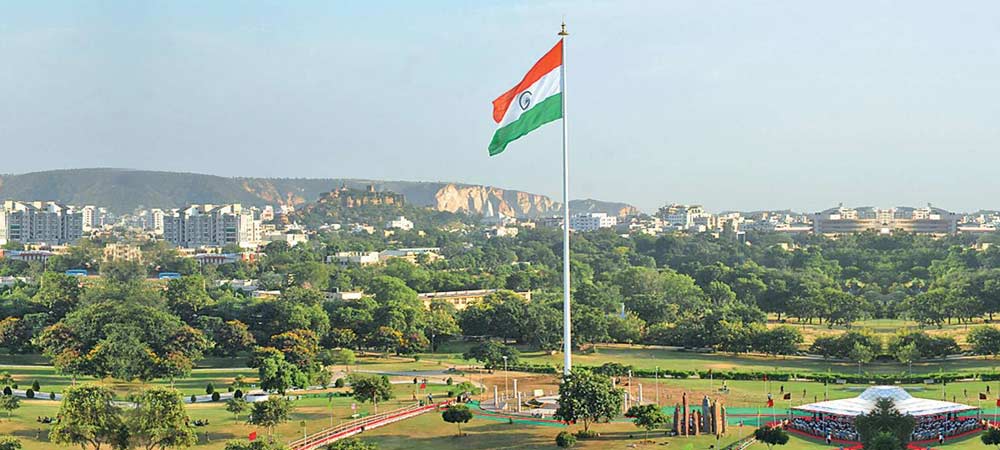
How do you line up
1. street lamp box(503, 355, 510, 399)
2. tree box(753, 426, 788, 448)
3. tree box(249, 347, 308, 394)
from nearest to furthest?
tree box(753, 426, 788, 448)
tree box(249, 347, 308, 394)
street lamp box(503, 355, 510, 399)

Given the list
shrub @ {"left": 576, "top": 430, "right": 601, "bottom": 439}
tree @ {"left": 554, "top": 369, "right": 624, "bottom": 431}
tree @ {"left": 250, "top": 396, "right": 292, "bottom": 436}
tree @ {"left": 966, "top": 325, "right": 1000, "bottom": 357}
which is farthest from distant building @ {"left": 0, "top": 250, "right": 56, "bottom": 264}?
shrub @ {"left": 576, "top": 430, "right": 601, "bottom": 439}

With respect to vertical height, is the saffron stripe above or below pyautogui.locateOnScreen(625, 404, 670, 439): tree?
above

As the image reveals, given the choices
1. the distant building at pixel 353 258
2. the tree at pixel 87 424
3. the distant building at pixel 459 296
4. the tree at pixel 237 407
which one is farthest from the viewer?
A: the distant building at pixel 353 258

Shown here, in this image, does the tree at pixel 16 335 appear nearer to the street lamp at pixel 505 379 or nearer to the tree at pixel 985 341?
the street lamp at pixel 505 379

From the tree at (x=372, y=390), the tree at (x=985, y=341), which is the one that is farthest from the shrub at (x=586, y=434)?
the tree at (x=985, y=341)

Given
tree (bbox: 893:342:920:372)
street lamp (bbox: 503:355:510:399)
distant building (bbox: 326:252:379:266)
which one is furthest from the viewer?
distant building (bbox: 326:252:379:266)

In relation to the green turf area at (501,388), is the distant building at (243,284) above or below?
above

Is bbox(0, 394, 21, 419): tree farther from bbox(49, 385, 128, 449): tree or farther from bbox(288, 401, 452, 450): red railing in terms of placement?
bbox(288, 401, 452, 450): red railing
